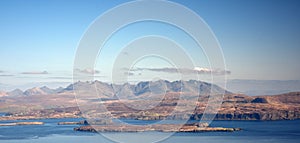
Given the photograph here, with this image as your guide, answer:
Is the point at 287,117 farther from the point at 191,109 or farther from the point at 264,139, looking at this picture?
the point at 264,139

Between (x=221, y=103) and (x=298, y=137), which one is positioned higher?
(x=221, y=103)

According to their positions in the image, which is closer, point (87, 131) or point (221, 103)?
point (87, 131)

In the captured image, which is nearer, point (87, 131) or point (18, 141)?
point (18, 141)

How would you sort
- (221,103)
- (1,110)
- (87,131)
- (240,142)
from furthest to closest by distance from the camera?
(1,110) < (221,103) < (87,131) < (240,142)

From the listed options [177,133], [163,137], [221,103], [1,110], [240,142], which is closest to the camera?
[240,142]

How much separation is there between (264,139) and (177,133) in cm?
1675

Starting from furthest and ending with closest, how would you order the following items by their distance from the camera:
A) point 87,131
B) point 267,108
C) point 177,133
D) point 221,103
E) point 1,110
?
1. point 1,110
2. point 221,103
3. point 267,108
4. point 87,131
5. point 177,133

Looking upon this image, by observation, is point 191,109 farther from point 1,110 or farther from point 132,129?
point 1,110

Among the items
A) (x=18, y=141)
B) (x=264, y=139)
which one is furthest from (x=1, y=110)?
(x=264, y=139)

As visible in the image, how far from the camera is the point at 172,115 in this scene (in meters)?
115

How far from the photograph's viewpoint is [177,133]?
7231cm

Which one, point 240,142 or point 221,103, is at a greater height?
point 221,103

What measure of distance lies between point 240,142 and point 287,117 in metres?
58.3

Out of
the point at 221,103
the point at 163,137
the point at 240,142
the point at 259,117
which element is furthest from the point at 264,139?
the point at 221,103
